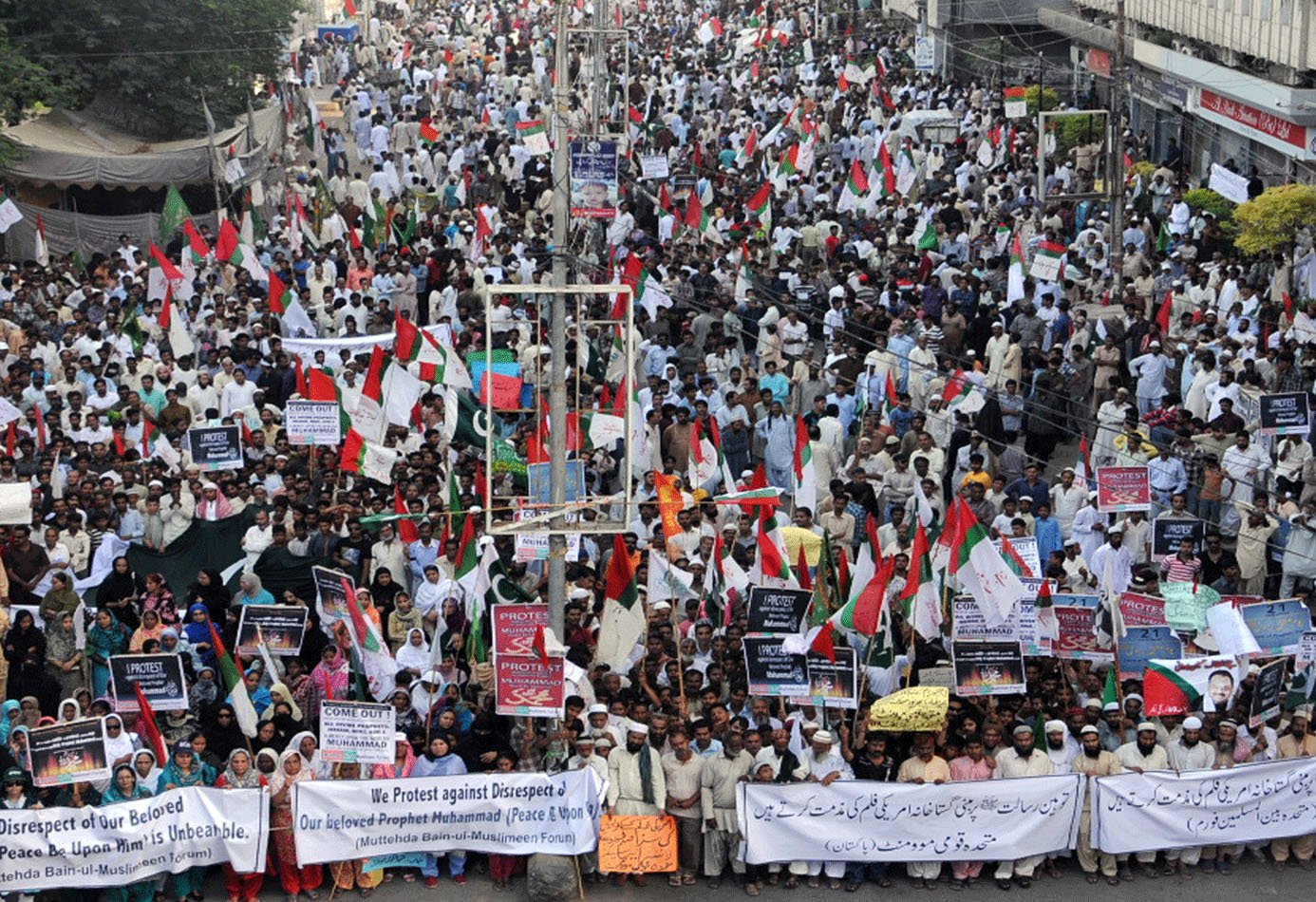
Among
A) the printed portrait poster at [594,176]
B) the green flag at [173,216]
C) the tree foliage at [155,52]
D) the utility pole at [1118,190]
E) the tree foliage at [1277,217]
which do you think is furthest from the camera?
the tree foliage at [155,52]

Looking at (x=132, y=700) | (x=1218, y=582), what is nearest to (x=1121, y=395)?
(x=1218, y=582)

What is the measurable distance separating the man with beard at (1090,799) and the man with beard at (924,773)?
Result: 849mm

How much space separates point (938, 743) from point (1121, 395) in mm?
6407

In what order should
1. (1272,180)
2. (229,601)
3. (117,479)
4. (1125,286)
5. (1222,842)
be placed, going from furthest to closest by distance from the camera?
(1272,180), (1125,286), (117,479), (229,601), (1222,842)

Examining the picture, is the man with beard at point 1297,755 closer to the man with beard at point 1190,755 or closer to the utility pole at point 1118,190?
the man with beard at point 1190,755

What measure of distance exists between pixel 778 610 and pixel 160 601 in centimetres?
442

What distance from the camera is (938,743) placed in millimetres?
15281

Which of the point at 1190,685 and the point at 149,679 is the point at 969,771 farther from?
the point at 149,679

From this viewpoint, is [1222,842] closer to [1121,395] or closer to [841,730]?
[841,730]

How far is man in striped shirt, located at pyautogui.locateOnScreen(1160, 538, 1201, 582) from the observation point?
17.2m

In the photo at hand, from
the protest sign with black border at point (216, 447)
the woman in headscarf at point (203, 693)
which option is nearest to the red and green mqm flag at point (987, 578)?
the woman in headscarf at point (203, 693)

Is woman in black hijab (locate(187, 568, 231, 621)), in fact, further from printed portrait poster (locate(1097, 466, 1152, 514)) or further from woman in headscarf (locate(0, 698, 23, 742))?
printed portrait poster (locate(1097, 466, 1152, 514))

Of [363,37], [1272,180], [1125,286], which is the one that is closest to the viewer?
[1125,286]

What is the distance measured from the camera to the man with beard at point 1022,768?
15.0 metres
